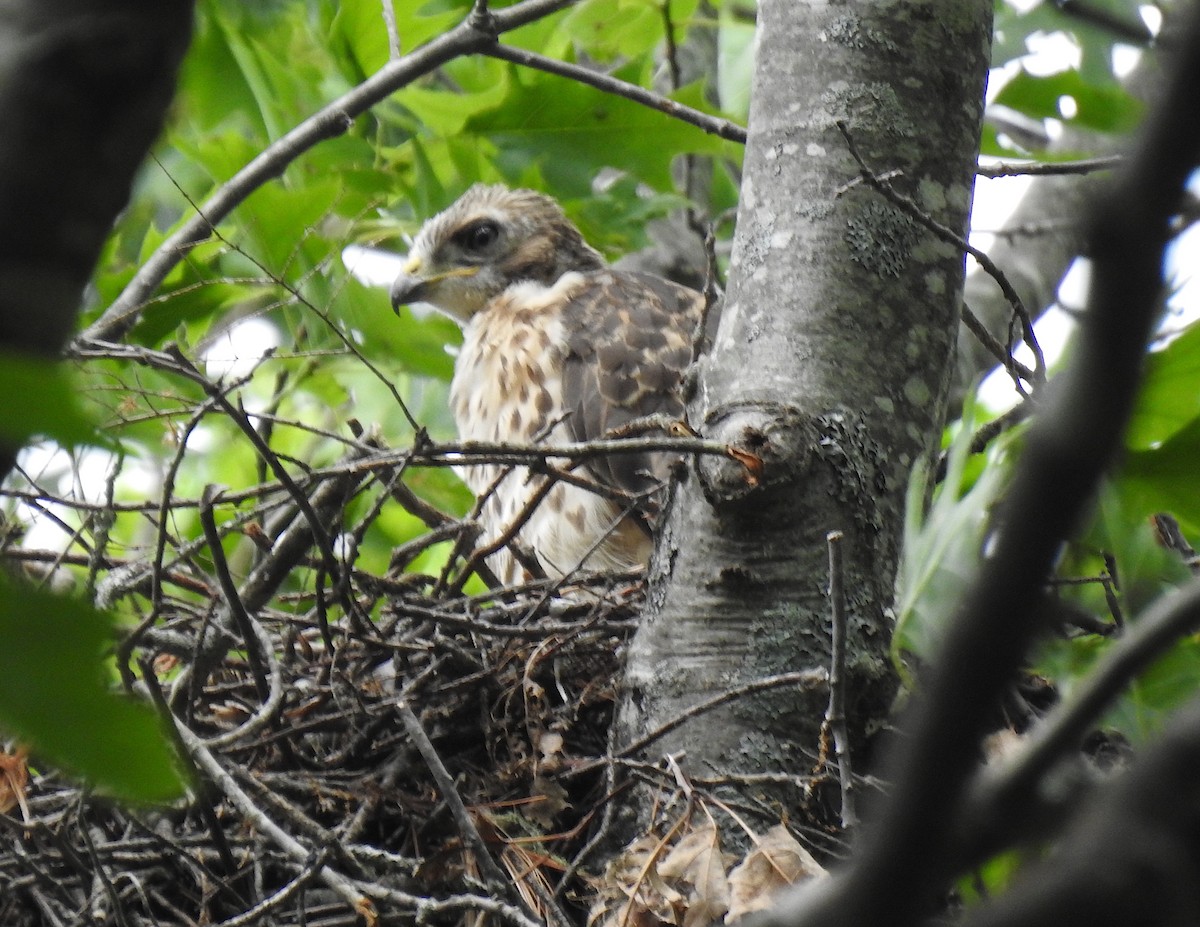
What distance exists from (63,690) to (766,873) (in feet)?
5.60

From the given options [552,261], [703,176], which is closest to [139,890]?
[552,261]

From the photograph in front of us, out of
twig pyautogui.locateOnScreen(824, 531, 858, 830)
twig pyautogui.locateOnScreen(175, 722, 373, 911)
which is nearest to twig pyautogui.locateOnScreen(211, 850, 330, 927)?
twig pyautogui.locateOnScreen(175, 722, 373, 911)

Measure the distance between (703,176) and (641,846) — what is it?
12.7 ft

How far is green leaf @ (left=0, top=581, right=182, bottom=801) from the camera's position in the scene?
2.26 feet

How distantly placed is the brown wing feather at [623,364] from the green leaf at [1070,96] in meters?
1.33

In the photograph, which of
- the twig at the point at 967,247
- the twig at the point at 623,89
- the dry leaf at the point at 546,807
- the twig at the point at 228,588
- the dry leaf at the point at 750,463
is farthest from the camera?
the twig at the point at 623,89

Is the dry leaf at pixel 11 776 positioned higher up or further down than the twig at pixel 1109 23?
further down

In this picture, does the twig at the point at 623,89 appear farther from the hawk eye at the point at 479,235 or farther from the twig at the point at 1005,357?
the hawk eye at the point at 479,235

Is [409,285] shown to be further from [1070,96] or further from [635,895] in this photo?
[635,895]

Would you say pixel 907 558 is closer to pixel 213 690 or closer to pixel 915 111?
pixel 915 111

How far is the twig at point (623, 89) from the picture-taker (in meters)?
3.48

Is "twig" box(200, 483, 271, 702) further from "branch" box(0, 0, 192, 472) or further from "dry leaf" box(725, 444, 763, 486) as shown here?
"branch" box(0, 0, 192, 472)

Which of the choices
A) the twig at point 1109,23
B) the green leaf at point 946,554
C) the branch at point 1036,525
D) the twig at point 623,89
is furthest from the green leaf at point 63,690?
the twig at point 623,89

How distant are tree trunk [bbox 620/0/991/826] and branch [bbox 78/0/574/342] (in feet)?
2.47
